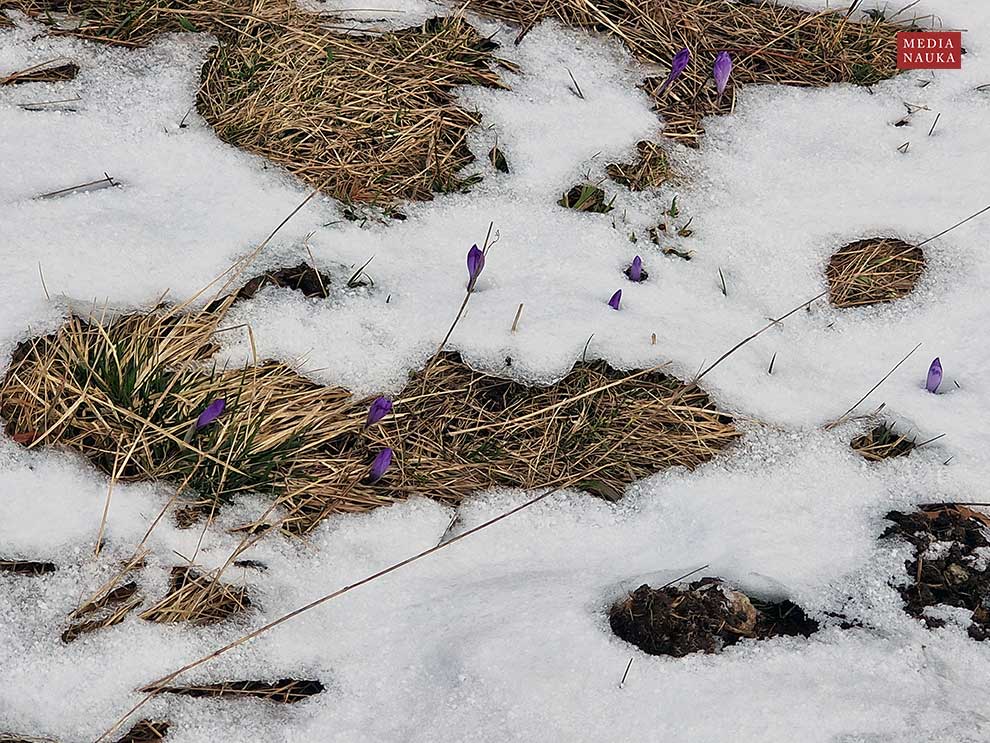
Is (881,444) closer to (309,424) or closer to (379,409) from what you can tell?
(379,409)

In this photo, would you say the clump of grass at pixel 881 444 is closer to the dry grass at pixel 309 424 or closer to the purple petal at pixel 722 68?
the dry grass at pixel 309 424

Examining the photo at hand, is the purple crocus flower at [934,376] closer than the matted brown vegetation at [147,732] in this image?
No

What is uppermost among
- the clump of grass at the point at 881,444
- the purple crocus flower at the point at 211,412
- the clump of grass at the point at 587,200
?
the clump of grass at the point at 587,200

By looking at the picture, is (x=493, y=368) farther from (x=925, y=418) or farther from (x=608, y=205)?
(x=925, y=418)

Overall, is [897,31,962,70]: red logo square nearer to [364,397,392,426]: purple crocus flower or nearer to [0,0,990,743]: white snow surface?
[0,0,990,743]: white snow surface

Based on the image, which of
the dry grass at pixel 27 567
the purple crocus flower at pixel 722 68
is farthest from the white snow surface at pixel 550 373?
the purple crocus flower at pixel 722 68

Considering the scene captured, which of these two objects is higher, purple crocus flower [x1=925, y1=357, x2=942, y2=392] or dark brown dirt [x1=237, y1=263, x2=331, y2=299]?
dark brown dirt [x1=237, y1=263, x2=331, y2=299]

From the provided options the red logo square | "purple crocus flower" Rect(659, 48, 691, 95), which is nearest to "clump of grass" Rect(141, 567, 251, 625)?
"purple crocus flower" Rect(659, 48, 691, 95)
